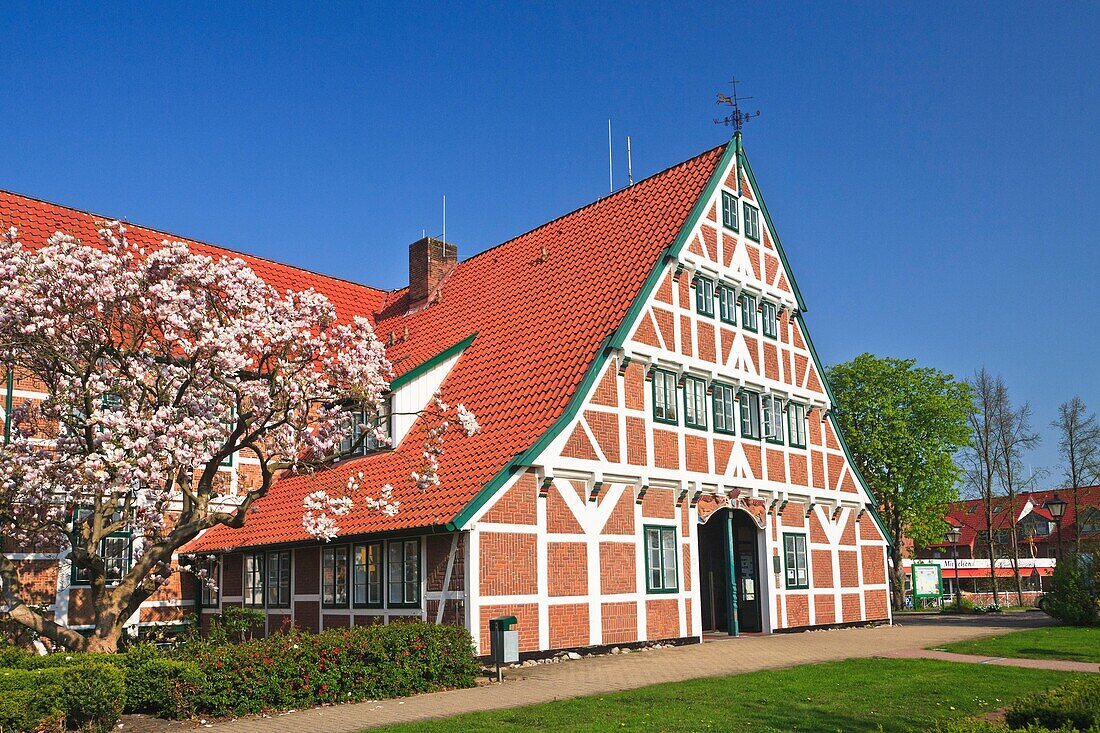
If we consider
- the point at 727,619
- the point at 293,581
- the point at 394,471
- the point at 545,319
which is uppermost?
the point at 545,319

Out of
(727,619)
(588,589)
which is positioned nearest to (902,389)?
(727,619)

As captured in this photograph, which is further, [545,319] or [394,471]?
[545,319]

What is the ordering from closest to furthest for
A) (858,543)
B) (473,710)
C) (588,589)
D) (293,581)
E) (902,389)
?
(473,710) < (588,589) < (293,581) < (858,543) < (902,389)

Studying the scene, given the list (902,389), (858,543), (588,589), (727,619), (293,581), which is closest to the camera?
(588,589)

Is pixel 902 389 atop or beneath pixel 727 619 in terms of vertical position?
atop

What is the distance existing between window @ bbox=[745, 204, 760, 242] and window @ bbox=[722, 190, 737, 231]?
68 centimetres

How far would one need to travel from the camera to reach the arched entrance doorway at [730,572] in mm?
25953

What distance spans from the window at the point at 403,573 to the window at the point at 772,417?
37.4ft

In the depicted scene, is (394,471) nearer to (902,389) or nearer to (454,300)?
(454,300)

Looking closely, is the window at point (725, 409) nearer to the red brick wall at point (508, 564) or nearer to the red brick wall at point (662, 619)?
the red brick wall at point (662, 619)

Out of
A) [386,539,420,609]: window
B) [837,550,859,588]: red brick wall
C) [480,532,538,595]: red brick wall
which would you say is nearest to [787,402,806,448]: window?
[837,550,859,588]: red brick wall

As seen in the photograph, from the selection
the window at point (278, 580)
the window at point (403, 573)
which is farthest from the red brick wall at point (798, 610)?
the window at point (278, 580)

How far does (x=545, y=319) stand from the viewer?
2383 cm

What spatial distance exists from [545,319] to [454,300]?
17.2ft
